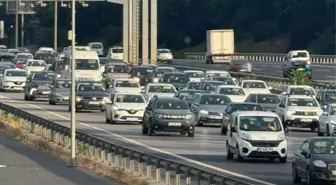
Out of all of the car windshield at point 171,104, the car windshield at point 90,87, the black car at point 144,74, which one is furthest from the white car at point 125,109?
the black car at point 144,74

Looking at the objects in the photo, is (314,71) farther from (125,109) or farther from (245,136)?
(245,136)

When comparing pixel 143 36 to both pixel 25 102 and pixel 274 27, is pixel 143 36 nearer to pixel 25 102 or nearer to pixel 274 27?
pixel 25 102

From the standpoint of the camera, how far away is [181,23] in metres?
153

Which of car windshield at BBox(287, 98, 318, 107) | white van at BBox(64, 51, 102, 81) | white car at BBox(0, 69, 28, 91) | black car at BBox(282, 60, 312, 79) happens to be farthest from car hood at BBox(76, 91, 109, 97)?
black car at BBox(282, 60, 312, 79)

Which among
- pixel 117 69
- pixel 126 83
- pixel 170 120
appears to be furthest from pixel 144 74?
pixel 170 120

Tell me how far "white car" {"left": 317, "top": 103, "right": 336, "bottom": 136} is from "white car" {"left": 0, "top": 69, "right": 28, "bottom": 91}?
3144 centimetres

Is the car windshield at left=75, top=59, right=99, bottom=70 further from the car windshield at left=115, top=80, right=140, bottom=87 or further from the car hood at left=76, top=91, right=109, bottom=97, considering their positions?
the car hood at left=76, top=91, right=109, bottom=97

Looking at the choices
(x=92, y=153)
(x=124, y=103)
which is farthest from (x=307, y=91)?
(x=92, y=153)

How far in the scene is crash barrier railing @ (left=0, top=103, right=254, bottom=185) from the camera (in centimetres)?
2103

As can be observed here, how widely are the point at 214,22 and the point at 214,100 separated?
101 metres

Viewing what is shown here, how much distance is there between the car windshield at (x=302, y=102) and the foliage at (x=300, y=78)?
2093 centimetres

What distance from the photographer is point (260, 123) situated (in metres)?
31.8

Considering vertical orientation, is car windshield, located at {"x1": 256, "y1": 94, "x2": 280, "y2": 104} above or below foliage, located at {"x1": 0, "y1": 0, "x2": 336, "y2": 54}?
below

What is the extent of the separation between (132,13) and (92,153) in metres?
62.2
